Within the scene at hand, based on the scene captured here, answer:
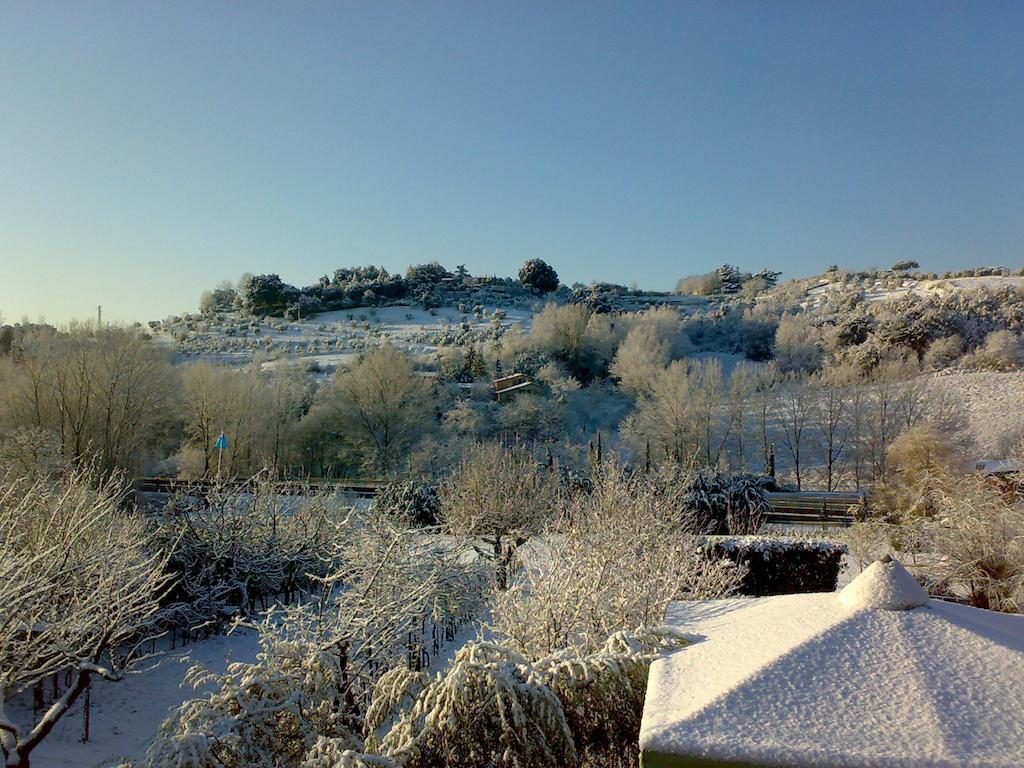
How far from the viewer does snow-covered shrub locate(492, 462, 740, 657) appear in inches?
300

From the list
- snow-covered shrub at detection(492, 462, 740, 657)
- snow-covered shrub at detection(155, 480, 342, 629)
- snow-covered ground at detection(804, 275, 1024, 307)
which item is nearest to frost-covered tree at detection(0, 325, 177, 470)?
snow-covered shrub at detection(155, 480, 342, 629)

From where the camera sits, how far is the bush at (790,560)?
546 inches

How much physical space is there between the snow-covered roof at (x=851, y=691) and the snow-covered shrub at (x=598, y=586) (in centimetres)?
253

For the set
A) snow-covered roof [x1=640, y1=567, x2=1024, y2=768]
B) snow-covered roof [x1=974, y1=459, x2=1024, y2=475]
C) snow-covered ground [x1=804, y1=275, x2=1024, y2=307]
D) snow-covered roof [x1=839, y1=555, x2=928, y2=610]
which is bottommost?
snow-covered roof [x1=974, y1=459, x2=1024, y2=475]

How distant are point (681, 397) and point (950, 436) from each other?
36.8ft

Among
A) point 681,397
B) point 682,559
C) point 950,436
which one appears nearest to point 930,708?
point 682,559

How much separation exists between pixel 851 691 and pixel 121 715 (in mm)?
10182

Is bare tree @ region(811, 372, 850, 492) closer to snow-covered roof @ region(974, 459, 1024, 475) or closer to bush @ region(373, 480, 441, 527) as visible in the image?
snow-covered roof @ region(974, 459, 1024, 475)

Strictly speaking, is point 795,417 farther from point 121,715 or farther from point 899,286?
point 899,286

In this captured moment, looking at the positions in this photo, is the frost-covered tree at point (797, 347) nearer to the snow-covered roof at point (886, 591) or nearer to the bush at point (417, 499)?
the bush at point (417, 499)

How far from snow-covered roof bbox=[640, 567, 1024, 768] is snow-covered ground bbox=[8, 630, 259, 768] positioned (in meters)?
6.41

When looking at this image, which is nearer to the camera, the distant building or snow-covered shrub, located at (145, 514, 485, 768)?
snow-covered shrub, located at (145, 514, 485, 768)

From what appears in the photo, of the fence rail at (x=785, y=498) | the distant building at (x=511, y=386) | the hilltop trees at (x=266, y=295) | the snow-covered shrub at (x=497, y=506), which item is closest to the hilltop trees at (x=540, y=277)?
the hilltop trees at (x=266, y=295)

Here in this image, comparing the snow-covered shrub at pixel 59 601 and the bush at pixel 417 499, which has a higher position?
the snow-covered shrub at pixel 59 601
